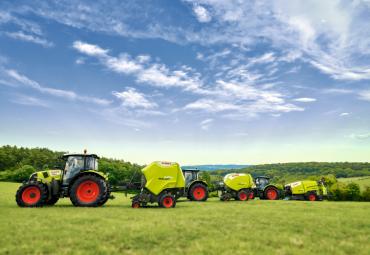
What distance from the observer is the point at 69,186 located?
40.3 ft

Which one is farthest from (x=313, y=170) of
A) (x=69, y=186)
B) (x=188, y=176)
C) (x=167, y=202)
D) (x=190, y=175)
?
(x=69, y=186)

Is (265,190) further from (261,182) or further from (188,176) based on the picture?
(188,176)

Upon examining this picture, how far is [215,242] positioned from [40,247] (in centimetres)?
329

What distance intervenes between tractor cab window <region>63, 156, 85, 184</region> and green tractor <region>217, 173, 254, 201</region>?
10835 millimetres

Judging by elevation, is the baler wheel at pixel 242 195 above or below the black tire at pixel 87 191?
below

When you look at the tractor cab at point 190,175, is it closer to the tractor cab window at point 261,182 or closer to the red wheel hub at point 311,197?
the tractor cab window at point 261,182

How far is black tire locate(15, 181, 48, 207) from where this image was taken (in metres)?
11.5

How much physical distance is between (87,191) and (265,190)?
51.3 ft

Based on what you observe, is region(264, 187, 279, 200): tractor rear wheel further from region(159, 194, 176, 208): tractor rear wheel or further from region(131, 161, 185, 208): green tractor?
region(159, 194, 176, 208): tractor rear wheel

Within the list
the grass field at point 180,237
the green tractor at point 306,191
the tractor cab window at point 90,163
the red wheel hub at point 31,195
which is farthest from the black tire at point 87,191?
the green tractor at point 306,191

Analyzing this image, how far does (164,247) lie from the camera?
530 centimetres

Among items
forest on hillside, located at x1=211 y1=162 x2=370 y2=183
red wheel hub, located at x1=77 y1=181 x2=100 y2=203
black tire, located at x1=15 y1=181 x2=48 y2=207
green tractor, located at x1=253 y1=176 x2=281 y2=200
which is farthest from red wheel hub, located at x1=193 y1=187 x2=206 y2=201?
forest on hillside, located at x1=211 y1=162 x2=370 y2=183

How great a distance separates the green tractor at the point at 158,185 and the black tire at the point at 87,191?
1.44m

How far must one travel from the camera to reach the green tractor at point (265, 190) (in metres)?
22.9
